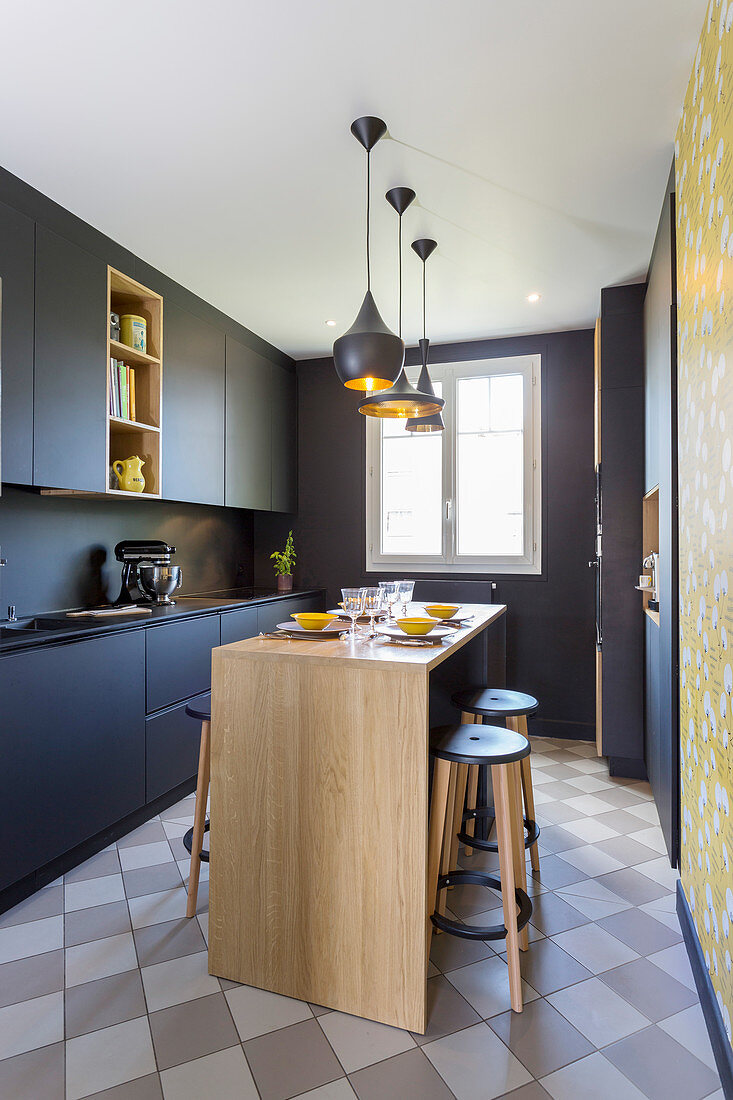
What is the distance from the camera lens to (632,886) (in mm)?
2365

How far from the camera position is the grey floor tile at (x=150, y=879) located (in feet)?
7.68

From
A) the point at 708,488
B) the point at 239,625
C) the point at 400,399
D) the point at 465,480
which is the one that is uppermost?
the point at 400,399

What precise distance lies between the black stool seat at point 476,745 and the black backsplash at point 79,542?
6.37 ft

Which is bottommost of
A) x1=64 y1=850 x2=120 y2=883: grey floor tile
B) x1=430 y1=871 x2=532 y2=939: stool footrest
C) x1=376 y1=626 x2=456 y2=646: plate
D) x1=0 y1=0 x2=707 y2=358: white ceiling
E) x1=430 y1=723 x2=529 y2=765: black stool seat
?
x1=64 y1=850 x2=120 y2=883: grey floor tile

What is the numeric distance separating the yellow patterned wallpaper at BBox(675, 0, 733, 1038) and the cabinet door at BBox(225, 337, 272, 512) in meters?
2.63

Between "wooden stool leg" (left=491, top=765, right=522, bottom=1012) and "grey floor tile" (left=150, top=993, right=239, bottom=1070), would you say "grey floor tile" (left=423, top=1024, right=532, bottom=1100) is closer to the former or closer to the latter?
"wooden stool leg" (left=491, top=765, right=522, bottom=1012)

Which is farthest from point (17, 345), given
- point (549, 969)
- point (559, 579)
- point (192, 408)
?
point (559, 579)

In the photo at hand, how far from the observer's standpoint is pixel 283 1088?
4.83ft

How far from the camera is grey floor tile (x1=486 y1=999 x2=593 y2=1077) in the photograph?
1.55 metres

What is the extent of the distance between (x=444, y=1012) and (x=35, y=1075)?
3.20 feet

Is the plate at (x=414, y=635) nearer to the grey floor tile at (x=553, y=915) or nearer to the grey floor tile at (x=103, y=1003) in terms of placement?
the grey floor tile at (x=553, y=915)

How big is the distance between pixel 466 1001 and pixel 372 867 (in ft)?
1.54

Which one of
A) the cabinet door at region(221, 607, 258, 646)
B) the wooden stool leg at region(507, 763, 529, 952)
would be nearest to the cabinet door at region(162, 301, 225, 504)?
the cabinet door at region(221, 607, 258, 646)

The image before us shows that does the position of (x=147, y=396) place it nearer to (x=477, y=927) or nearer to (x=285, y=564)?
(x=285, y=564)
